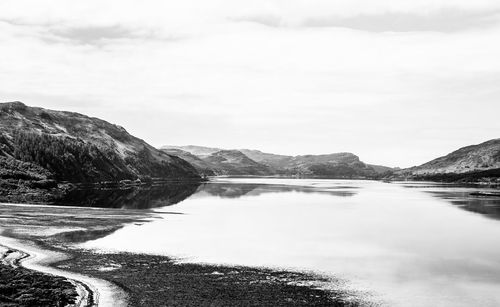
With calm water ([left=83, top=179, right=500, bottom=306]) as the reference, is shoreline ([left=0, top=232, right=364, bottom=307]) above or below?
below

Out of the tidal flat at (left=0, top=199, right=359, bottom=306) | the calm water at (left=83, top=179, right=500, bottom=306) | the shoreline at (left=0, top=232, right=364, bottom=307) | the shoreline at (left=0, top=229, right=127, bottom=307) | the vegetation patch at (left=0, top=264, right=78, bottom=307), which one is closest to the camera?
the vegetation patch at (left=0, top=264, right=78, bottom=307)

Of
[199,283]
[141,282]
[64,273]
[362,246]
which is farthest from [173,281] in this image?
[362,246]

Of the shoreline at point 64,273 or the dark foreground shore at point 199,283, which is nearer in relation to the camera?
the shoreline at point 64,273

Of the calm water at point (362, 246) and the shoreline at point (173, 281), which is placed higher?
the calm water at point (362, 246)

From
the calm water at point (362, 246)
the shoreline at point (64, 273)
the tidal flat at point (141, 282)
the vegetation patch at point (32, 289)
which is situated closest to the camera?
the vegetation patch at point (32, 289)

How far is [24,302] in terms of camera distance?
3606cm

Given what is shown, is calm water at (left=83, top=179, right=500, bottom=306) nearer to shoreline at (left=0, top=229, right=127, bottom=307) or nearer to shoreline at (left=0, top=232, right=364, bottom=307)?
shoreline at (left=0, top=232, right=364, bottom=307)

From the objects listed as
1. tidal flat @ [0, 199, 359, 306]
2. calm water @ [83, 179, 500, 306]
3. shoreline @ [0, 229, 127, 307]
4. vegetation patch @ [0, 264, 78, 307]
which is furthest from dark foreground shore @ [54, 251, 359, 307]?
vegetation patch @ [0, 264, 78, 307]

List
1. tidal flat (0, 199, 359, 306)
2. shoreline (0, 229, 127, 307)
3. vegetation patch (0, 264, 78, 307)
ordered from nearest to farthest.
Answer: vegetation patch (0, 264, 78, 307), shoreline (0, 229, 127, 307), tidal flat (0, 199, 359, 306)

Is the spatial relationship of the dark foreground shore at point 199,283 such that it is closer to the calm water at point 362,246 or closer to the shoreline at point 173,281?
the shoreline at point 173,281

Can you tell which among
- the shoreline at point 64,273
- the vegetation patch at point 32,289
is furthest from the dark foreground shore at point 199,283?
the vegetation patch at point 32,289

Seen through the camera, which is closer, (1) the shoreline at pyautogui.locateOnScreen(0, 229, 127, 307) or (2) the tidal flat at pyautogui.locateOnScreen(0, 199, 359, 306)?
(1) the shoreline at pyautogui.locateOnScreen(0, 229, 127, 307)

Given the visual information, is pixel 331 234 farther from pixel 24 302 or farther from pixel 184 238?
pixel 24 302

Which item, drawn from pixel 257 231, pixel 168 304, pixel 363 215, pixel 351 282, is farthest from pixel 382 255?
pixel 363 215
